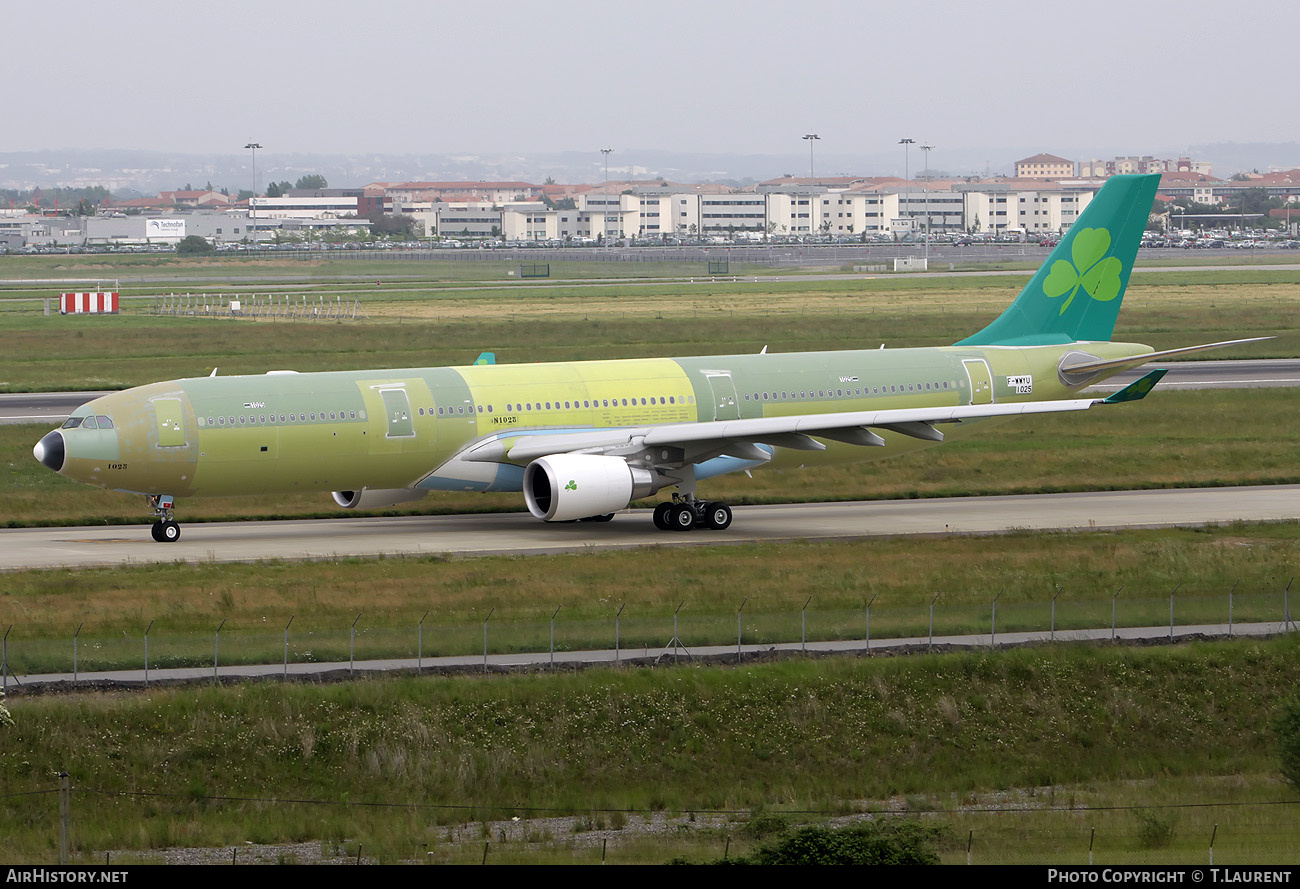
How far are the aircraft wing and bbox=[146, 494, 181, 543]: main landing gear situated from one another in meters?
8.52

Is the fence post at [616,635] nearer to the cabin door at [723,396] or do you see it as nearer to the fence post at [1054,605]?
the fence post at [1054,605]

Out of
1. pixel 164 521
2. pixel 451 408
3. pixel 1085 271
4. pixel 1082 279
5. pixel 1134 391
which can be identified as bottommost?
pixel 164 521

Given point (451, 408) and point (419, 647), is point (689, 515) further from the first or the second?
point (419, 647)

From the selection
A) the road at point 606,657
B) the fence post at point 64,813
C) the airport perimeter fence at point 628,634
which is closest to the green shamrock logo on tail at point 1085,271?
the airport perimeter fence at point 628,634

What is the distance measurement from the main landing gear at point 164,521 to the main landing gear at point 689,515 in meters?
14.2

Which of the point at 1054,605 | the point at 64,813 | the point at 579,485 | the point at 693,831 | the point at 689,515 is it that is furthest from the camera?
the point at 689,515

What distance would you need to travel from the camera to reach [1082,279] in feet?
184

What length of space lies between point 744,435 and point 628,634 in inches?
562

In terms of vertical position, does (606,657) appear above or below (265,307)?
below

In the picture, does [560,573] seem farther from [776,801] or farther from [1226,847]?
[1226,847]

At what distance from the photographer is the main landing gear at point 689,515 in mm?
49031

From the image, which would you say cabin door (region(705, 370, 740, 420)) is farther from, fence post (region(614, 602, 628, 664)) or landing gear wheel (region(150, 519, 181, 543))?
landing gear wheel (region(150, 519, 181, 543))

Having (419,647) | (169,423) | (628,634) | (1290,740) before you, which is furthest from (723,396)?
(1290,740)

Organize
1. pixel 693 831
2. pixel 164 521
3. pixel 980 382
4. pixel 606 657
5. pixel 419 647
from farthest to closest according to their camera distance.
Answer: pixel 980 382, pixel 164 521, pixel 606 657, pixel 419 647, pixel 693 831
